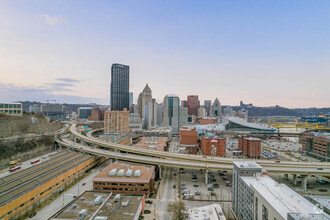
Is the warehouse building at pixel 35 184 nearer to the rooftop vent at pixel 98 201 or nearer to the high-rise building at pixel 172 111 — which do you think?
the rooftop vent at pixel 98 201

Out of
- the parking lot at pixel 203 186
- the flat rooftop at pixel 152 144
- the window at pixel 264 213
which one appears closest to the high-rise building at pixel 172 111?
the flat rooftop at pixel 152 144

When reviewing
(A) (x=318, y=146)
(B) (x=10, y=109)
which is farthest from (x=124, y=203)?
(B) (x=10, y=109)

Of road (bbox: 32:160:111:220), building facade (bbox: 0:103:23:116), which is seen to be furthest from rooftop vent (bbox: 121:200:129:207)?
building facade (bbox: 0:103:23:116)

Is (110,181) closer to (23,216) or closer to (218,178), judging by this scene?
(23,216)

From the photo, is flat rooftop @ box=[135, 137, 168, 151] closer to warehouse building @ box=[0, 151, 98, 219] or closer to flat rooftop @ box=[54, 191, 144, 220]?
warehouse building @ box=[0, 151, 98, 219]

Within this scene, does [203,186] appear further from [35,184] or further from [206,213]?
[35,184]

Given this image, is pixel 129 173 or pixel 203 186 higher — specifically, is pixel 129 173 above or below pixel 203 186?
above
